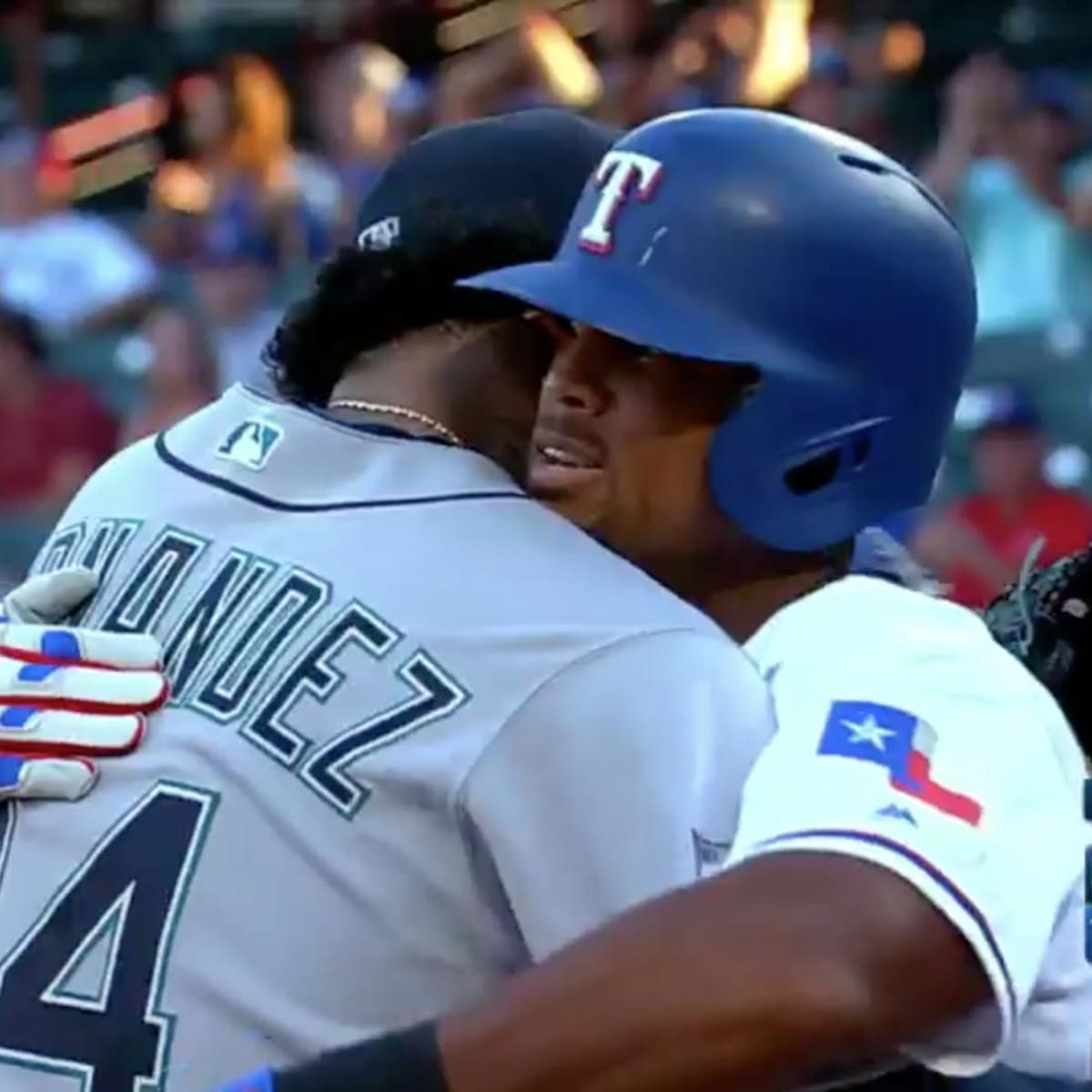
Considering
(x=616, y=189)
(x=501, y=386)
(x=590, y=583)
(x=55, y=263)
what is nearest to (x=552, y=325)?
(x=501, y=386)


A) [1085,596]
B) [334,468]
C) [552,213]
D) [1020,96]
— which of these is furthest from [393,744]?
[1020,96]

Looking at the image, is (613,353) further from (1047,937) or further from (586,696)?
(1047,937)

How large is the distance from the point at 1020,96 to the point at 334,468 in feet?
22.6

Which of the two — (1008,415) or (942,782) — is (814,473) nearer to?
(942,782)

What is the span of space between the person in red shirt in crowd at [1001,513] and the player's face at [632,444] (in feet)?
14.5

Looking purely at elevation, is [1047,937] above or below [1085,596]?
above

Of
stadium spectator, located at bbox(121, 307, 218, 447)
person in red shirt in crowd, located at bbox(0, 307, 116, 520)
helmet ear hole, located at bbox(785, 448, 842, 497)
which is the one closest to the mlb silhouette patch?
helmet ear hole, located at bbox(785, 448, 842, 497)

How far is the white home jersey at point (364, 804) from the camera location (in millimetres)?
1854

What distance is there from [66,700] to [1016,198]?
19.8 feet

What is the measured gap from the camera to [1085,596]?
2.72 metres

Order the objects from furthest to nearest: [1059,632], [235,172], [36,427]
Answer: [235,172] → [36,427] → [1059,632]

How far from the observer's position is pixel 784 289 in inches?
80.6

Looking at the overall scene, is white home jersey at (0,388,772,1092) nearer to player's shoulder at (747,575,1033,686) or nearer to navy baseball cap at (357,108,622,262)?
player's shoulder at (747,575,1033,686)

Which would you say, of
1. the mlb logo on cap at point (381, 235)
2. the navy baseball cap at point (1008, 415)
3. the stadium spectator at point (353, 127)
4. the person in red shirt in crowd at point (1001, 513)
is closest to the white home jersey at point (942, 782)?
the mlb logo on cap at point (381, 235)
